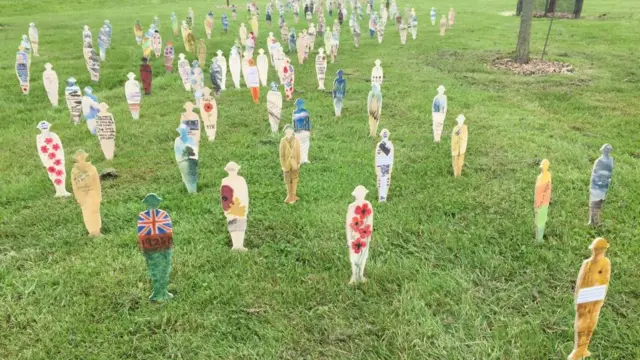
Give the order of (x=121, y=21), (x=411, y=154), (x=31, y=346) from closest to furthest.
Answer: (x=31, y=346)
(x=411, y=154)
(x=121, y=21)

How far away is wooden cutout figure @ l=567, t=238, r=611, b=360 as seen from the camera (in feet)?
9.09

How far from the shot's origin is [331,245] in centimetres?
446

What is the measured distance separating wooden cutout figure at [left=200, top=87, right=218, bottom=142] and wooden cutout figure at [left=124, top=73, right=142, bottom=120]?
1.64 metres

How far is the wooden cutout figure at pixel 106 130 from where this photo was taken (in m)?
6.36

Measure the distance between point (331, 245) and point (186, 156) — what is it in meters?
2.04

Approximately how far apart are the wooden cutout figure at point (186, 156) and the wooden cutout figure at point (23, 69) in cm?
619

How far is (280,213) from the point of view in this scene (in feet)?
16.8

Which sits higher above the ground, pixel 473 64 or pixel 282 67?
pixel 282 67

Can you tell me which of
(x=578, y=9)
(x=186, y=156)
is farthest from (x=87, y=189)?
(x=578, y=9)

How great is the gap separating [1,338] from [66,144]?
4511 mm

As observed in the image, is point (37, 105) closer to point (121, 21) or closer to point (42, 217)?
point (42, 217)

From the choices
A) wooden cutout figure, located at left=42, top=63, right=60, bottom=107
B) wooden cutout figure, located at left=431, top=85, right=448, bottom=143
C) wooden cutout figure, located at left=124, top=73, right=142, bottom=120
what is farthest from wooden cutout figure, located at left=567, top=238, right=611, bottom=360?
wooden cutout figure, located at left=42, top=63, right=60, bottom=107

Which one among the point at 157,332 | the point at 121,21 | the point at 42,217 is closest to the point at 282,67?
the point at 42,217

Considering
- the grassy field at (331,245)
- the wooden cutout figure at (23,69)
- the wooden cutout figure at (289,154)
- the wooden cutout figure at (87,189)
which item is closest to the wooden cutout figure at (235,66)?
the grassy field at (331,245)
